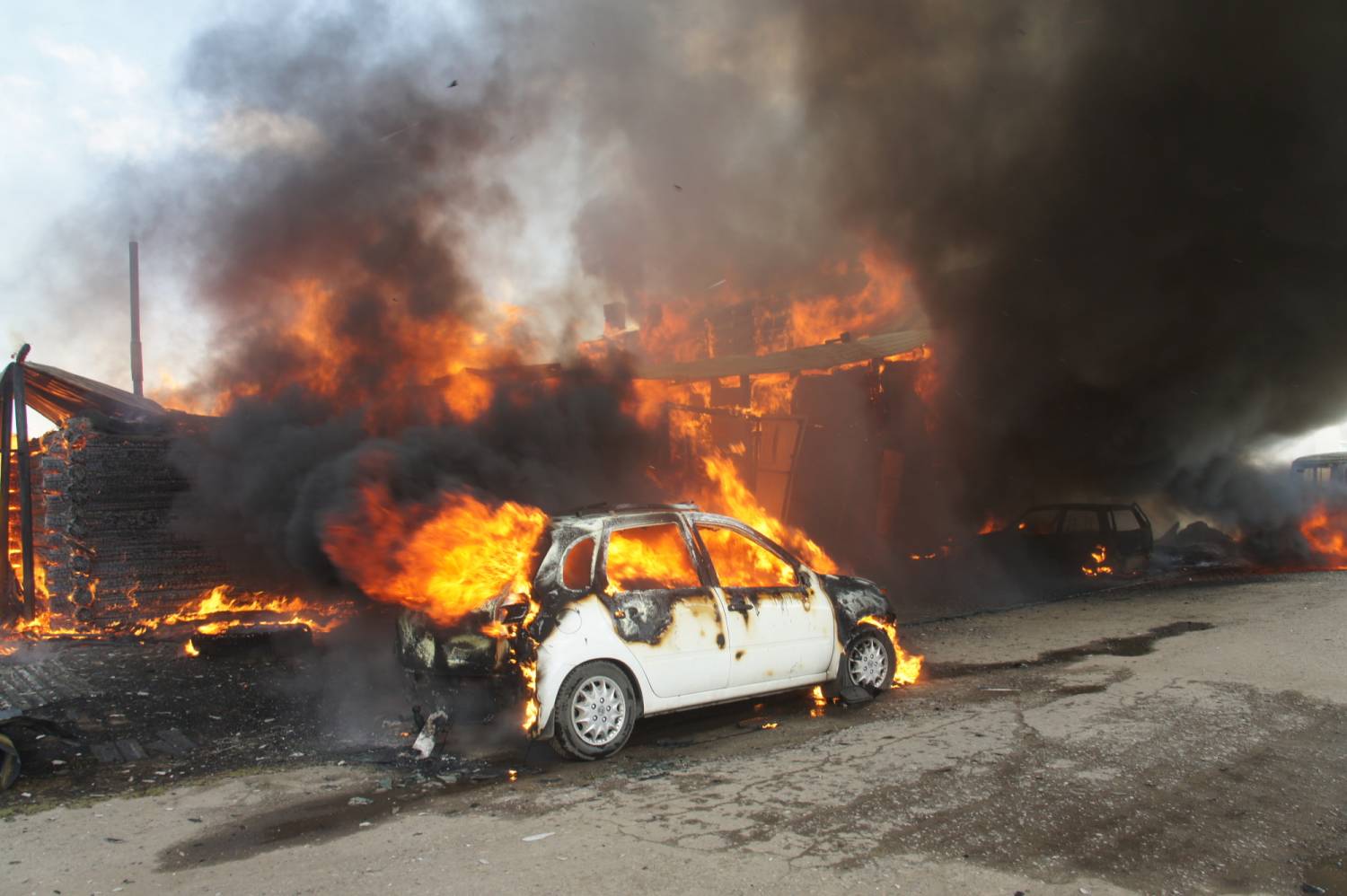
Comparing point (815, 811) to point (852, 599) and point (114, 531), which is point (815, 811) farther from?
point (114, 531)

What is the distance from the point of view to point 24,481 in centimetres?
1074

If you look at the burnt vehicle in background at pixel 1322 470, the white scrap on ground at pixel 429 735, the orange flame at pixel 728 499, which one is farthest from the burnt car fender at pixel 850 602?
the burnt vehicle in background at pixel 1322 470

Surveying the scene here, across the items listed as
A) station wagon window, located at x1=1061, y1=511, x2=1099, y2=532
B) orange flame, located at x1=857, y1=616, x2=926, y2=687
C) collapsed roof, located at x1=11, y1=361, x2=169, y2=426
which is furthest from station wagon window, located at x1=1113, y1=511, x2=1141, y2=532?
collapsed roof, located at x1=11, y1=361, x2=169, y2=426

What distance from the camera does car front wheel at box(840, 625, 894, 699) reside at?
21.7 feet

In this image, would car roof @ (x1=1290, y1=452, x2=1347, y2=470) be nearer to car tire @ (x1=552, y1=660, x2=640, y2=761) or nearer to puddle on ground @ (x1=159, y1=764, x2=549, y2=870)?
car tire @ (x1=552, y1=660, x2=640, y2=761)

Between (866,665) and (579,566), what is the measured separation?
2451 mm

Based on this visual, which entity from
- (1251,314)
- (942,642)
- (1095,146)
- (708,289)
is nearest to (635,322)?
(708,289)

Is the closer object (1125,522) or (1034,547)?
(1034,547)

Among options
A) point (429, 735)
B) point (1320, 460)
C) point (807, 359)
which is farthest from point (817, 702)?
point (1320, 460)

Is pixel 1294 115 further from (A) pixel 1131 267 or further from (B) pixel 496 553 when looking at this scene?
(B) pixel 496 553

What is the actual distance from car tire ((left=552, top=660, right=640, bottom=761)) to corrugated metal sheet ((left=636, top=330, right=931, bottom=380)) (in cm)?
1113

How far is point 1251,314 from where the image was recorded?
16.5 metres

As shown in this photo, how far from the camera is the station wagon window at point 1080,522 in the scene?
15266mm

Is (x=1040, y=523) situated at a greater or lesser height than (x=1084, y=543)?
greater
